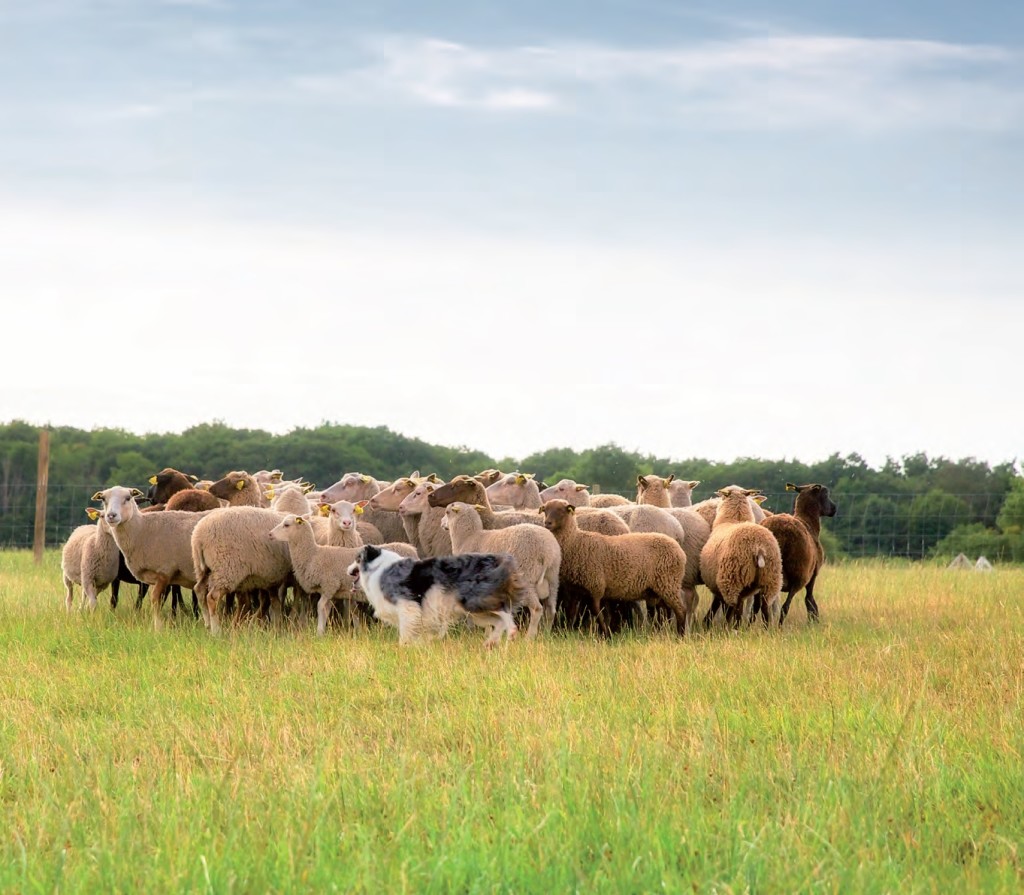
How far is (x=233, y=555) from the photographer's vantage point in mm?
11328

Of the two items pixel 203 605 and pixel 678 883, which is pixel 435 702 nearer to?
pixel 678 883

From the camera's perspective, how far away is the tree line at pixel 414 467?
34375mm

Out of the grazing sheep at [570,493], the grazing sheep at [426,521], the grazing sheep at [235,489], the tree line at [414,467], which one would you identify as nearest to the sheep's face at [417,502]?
the grazing sheep at [426,521]

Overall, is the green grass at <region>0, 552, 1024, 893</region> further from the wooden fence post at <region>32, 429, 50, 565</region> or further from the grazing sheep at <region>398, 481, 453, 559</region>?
the wooden fence post at <region>32, 429, 50, 565</region>

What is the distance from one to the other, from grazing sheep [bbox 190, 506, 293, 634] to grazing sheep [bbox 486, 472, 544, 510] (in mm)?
2998

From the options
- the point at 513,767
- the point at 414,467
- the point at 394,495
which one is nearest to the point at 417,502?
the point at 394,495

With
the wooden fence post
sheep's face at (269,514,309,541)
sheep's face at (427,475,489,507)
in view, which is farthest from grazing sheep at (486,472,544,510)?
the wooden fence post

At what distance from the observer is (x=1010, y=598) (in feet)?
48.7

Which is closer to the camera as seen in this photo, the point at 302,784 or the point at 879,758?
the point at 302,784

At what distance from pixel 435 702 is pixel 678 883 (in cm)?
359

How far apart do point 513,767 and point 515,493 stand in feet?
27.3

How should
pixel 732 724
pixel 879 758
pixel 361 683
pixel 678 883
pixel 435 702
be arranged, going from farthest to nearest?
pixel 361 683 < pixel 435 702 < pixel 732 724 < pixel 879 758 < pixel 678 883

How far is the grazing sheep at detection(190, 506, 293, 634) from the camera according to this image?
11.3 meters

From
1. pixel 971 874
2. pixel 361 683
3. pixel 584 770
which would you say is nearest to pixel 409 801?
pixel 584 770
